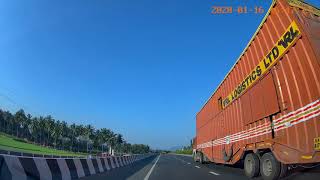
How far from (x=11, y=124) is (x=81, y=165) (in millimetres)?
179833

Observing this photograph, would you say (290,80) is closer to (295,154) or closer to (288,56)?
(288,56)

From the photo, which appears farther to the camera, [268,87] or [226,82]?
[226,82]

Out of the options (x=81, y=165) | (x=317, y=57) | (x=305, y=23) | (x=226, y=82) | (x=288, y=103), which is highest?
(x=226, y=82)

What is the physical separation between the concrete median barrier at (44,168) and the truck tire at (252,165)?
608 centimetres

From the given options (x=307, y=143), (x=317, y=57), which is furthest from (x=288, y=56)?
(x=307, y=143)

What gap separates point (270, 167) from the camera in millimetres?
12570

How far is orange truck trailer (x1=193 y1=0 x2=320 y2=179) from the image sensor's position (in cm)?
1015

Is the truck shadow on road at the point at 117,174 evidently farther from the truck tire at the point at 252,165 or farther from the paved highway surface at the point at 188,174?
the truck tire at the point at 252,165

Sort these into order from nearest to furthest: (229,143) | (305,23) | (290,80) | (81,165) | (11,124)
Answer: (305,23) → (290,80) → (81,165) → (229,143) → (11,124)

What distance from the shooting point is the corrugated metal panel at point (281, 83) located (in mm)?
10148

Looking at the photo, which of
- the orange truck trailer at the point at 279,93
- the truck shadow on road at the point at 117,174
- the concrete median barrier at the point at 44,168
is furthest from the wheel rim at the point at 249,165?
the concrete median barrier at the point at 44,168

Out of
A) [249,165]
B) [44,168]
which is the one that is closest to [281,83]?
[249,165]

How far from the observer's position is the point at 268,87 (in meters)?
13.0

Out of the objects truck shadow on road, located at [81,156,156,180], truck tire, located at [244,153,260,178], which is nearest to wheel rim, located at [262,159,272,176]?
truck tire, located at [244,153,260,178]
